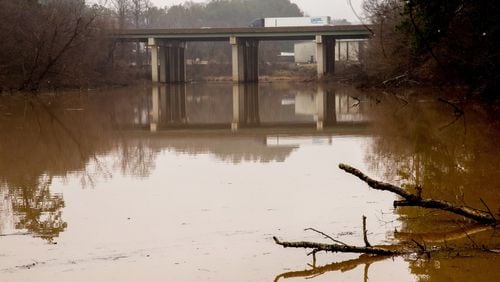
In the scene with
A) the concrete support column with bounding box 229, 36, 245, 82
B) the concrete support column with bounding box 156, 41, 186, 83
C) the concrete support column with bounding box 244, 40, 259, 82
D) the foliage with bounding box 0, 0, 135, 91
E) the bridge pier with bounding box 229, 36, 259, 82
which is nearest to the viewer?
the foliage with bounding box 0, 0, 135, 91

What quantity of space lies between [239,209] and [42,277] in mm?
Result: 4043

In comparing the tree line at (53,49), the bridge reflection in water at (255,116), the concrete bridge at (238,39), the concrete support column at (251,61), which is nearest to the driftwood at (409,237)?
the bridge reflection in water at (255,116)

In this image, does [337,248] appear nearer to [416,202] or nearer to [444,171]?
[416,202]

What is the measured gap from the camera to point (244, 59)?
3713 inches

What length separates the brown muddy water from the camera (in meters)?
8.71

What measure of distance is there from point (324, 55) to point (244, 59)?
1135 centimetres

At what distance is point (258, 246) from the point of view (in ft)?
31.6

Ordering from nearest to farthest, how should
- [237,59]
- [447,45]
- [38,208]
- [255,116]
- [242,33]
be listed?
[38,208] < [447,45] < [255,116] < [242,33] < [237,59]

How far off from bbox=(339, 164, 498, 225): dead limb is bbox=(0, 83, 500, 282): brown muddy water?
0.76 feet

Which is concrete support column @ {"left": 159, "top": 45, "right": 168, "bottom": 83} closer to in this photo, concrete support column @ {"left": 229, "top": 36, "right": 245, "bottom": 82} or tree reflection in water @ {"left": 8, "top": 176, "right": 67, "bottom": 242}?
concrete support column @ {"left": 229, "top": 36, "right": 245, "bottom": 82}

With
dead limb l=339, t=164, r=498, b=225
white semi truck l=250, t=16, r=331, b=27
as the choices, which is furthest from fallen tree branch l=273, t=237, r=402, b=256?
white semi truck l=250, t=16, r=331, b=27

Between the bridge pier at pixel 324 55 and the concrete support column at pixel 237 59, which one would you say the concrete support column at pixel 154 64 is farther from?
the bridge pier at pixel 324 55

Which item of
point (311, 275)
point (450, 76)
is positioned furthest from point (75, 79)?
point (311, 275)

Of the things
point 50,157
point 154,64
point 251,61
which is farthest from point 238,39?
point 50,157
